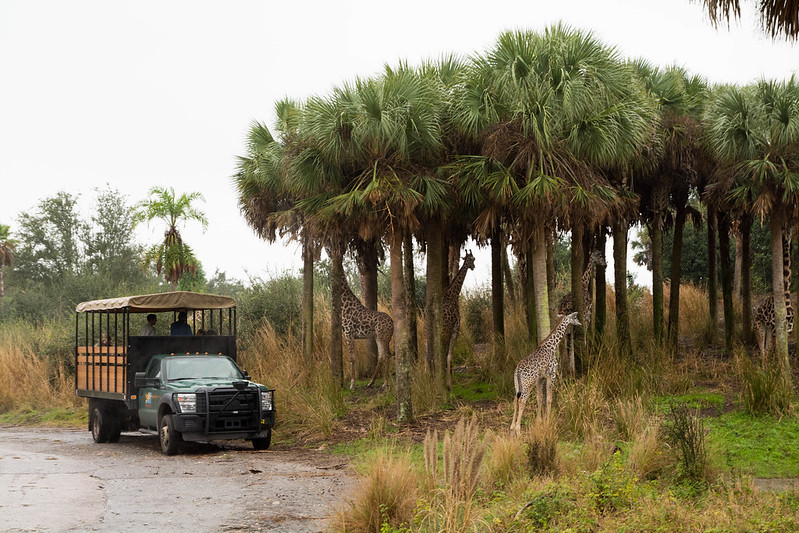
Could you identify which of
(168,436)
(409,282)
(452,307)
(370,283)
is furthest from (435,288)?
(168,436)

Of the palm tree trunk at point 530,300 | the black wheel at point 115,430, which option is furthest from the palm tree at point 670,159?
the black wheel at point 115,430

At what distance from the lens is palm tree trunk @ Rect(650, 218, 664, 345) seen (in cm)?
2242

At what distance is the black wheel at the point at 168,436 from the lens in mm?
15359

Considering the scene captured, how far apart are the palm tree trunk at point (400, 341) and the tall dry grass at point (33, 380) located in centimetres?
1273

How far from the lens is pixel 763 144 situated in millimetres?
18922

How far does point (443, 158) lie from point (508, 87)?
7.46 ft

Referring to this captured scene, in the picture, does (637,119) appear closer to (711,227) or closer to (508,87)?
(508,87)

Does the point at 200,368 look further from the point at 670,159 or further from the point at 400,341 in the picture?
the point at 670,159

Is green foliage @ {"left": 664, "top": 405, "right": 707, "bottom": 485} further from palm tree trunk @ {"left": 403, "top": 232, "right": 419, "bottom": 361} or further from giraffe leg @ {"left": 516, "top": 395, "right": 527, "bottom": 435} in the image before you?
palm tree trunk @ {"left": 403, "top": 232, "right": 419, "bottom": 361}

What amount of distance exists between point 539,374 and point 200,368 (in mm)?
6473

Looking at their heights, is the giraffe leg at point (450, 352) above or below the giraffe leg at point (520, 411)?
above

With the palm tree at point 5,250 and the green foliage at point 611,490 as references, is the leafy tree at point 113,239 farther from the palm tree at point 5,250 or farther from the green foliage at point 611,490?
the green foliage at point 611,490

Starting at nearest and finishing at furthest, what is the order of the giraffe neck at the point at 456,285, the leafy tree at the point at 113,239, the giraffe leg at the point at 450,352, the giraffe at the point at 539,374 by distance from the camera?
the giraffe at the point at 539,374
the giraffe leg at the point at 450,352
the giraffe neck at the point at 456,285
the leafy tree at the point at 113,239

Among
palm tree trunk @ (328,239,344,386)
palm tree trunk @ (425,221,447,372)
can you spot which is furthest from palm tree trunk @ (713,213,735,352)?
palm tree trunk @ (328,239,344,386)
